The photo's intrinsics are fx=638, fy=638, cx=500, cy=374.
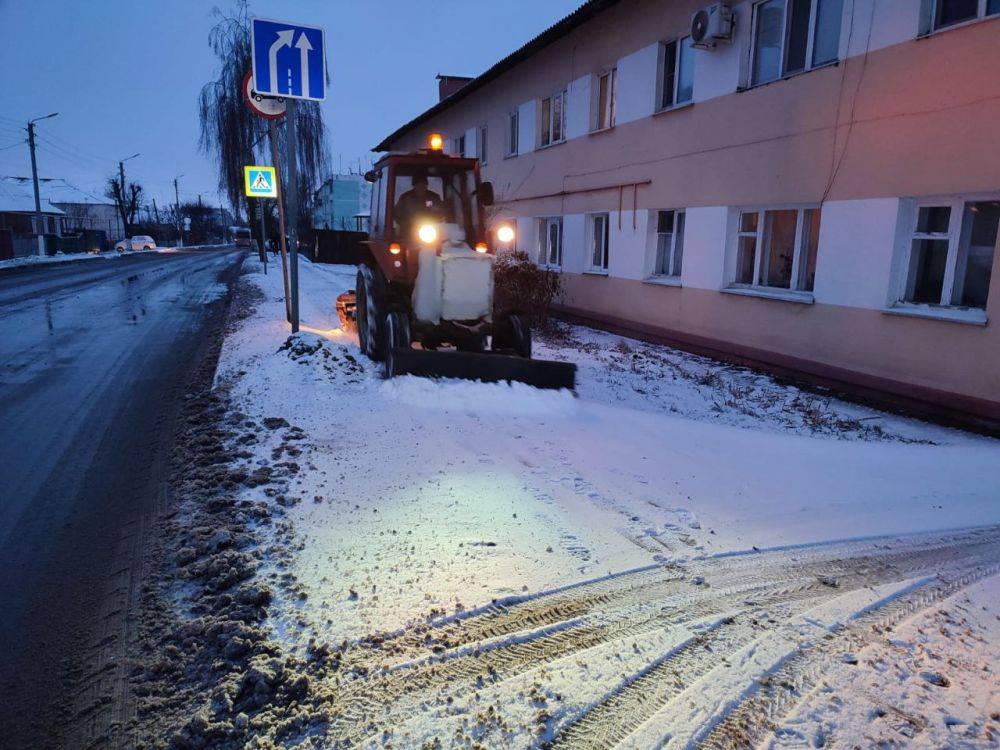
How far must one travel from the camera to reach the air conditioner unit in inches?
382

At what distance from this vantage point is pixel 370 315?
785 centimetres

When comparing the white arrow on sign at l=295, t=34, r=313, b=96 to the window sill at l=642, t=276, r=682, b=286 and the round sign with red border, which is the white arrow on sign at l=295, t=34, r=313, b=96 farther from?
the window sill at l=642, t=276, r=682, b=286

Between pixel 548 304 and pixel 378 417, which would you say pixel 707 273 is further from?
pixel 378 417

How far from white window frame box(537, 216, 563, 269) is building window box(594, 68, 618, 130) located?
2.78 metres

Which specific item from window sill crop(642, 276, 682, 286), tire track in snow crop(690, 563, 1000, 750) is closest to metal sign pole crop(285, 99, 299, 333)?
window sill crop(642, 276, 682, 286)

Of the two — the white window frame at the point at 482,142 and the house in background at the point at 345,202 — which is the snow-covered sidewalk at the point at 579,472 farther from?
the house in background at the point at 345,202

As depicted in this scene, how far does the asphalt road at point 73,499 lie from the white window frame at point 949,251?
26.3 ft

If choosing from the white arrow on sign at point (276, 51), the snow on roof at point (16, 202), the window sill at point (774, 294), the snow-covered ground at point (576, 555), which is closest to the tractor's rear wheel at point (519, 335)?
the snow-covered ground at point (576, 555)

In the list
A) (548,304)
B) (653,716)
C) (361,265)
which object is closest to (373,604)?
(653,716)

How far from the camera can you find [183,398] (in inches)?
263

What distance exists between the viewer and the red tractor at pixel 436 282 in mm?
6527

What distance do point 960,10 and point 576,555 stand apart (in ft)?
24.8

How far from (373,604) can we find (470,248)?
195 inches

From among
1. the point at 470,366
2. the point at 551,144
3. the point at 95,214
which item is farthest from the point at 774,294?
the point at 95,214
